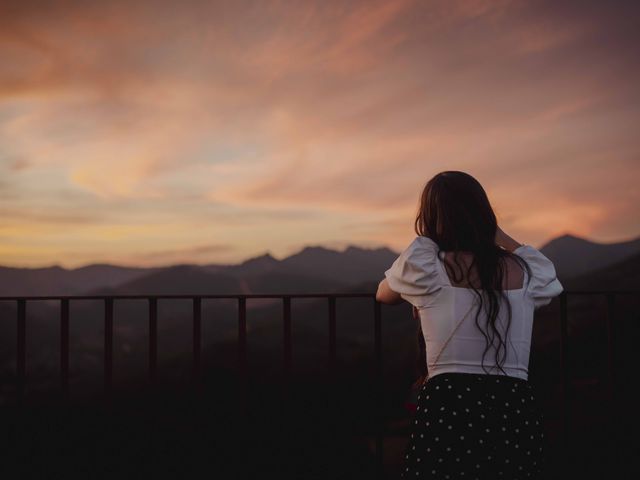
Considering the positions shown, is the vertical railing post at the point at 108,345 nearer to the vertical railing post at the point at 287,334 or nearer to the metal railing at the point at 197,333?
the metal railing at the point at 197,333

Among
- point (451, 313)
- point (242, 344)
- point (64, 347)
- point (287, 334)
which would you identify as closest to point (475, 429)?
point (451, 313)

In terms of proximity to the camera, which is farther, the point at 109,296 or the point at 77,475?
the point at 77,475


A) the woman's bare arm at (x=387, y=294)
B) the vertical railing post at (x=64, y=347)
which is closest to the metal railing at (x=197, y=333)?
the vertical railing post at (x=64, y=347)

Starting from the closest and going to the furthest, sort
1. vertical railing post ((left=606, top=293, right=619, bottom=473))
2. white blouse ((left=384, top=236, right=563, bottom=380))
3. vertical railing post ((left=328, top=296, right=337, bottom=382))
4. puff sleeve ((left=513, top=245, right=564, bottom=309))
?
white blouse ((left=384, top=236, right=563, bottom=380)) → puff sleeve ((left=513, top=245, right=564, bottom=309)) → vertical railing post ((left=328, top=296, right=337, bottom=382)) → vertical railing post ((left=606, top=293, right=619, bottom=473))

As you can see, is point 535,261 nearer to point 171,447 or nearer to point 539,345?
point 171,447

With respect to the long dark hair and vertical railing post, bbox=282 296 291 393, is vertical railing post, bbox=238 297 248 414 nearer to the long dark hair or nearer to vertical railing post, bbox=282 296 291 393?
vertical railing post, bbox=282 296 291 393

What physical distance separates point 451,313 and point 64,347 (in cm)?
246

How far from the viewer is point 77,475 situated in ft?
11.6

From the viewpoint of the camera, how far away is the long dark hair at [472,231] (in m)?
1.99

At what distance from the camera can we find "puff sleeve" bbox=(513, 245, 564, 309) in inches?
82.8

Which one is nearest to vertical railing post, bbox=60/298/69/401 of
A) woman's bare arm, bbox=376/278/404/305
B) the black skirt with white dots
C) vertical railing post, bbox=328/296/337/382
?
vertical railing post, bbox=328/296/337/382

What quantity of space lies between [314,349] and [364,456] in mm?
57394

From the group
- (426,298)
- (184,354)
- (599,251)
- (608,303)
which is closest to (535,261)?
(426,298)

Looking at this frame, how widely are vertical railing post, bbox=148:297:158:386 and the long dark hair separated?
1690 mm
